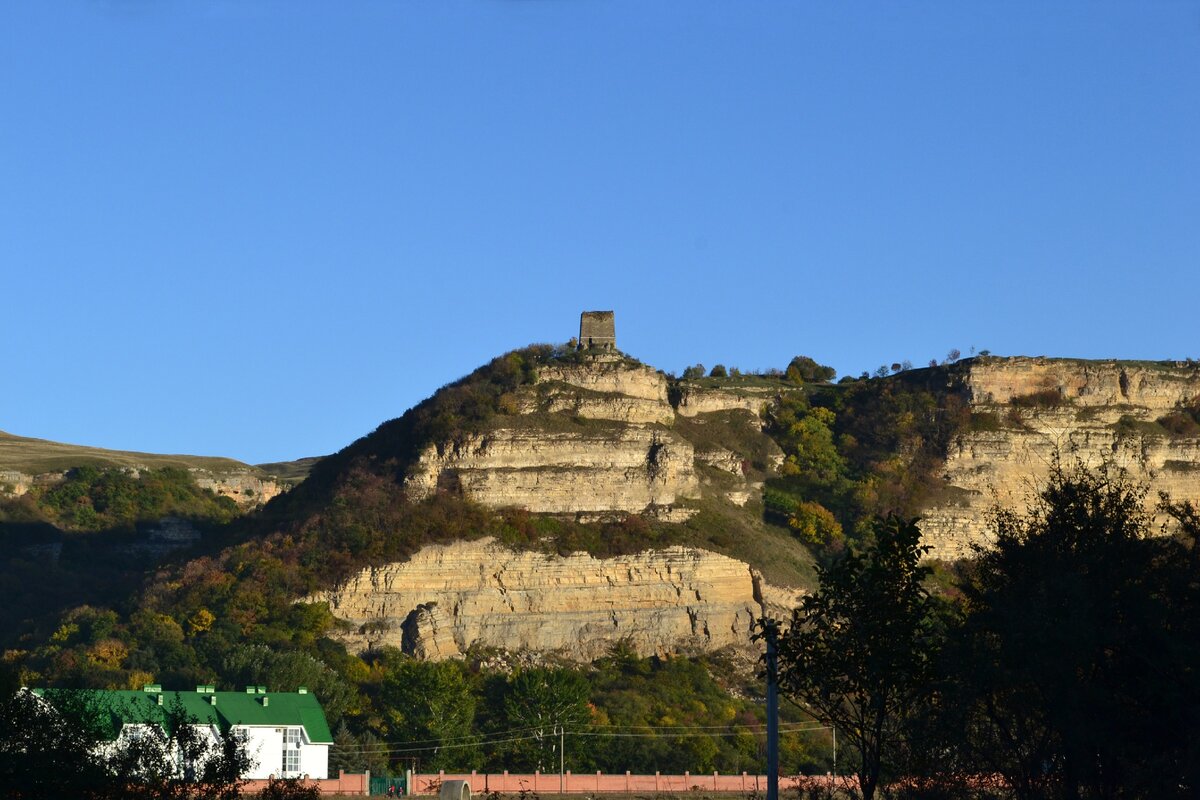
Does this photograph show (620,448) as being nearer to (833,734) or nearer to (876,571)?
(833,734)

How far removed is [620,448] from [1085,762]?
71.6 meters

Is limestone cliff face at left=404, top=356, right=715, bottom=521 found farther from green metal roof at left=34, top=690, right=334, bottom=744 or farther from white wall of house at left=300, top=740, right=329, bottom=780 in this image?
white wall of house at left=300, top=740, right=329, bottom=780

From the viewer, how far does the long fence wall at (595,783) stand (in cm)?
6737

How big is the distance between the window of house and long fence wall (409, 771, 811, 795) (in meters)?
4.47

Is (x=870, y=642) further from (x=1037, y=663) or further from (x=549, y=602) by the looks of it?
(x=549, y=602)

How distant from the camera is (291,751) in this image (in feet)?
230

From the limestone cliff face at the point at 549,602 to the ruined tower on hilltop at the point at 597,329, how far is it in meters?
22.5

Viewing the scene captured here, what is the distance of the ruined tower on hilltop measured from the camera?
115688 millimetres

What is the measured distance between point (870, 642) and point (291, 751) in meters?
43.8

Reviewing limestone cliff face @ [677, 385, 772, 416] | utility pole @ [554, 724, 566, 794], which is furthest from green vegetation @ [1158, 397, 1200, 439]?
utility pole @ [554, 724, 566, 794]

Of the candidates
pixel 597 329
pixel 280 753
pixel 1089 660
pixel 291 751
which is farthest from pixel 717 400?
pixel 1089 660

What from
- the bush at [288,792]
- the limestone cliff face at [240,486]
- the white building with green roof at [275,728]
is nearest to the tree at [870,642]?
the bush at [288,792]

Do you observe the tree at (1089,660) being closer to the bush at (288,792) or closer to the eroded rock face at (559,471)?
the bush at (288,792)

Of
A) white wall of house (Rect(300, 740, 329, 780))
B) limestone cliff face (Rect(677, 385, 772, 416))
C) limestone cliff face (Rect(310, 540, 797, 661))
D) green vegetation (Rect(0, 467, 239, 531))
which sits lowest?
white wall of house (Rect(300, 740, 329, 780))
